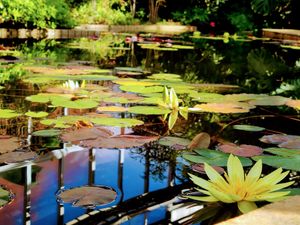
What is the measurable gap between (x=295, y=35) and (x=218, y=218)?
874 centimetres

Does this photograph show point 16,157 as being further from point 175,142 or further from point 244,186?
point 244,186

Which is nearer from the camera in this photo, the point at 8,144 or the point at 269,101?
the point at 8,144

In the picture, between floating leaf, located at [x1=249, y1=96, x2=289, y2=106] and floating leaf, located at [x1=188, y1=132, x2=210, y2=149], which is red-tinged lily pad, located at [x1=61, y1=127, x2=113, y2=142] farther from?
floating leaf, located at [x1=249, y1=96, x2=289, y2=106]

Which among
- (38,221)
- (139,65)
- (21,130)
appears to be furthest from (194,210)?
(139,65)

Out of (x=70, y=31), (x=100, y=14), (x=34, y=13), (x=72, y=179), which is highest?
(x=100, y=14)

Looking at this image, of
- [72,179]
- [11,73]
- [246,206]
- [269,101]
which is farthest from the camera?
[11,73]

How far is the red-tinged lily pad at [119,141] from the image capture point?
57.7 inches

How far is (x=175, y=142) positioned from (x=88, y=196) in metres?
0.60

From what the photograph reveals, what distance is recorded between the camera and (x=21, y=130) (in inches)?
64.7

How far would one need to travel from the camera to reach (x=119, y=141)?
59.9 inches

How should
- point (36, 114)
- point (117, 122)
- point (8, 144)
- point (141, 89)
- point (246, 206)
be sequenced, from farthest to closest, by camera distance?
point (141, 89) → point (36, 114) → point (117, 122) → point (8, 144) → point (246, 206)

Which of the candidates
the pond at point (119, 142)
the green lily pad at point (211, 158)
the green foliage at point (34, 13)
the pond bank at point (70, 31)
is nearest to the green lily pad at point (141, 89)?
the pond at point (119, 142)

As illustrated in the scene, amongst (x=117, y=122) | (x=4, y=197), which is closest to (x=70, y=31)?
(x=117, y=122)

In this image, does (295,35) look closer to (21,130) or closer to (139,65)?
(139,65)
